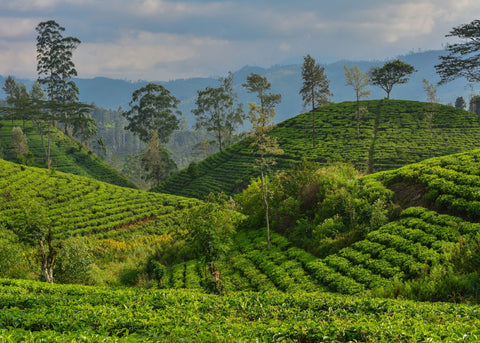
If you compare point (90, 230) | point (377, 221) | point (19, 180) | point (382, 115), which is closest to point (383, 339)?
point (377, 221)

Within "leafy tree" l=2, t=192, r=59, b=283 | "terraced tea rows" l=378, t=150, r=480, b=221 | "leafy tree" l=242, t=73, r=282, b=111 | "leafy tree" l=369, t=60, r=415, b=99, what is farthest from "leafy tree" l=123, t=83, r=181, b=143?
"terraced tea rows" l=378, t=150, r=480, b=221

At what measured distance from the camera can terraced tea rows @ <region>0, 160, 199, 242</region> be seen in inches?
1217

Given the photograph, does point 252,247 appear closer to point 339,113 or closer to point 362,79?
point 362,79

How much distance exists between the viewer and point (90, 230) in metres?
30.3

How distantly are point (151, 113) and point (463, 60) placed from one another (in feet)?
208

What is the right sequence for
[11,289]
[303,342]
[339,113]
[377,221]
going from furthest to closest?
1. [339,113]
2. [377,221]
3. [11,289]
4. [303,342]

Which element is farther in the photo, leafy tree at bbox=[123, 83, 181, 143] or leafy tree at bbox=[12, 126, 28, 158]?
leafy tree at bbox=[123, 83, 181, 143]

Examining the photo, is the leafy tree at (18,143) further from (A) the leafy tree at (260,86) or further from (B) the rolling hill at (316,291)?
(A) the leafy tree at (260,86)

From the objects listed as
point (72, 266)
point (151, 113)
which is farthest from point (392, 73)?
point (72, 266)

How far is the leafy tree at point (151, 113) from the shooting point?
75.9 m

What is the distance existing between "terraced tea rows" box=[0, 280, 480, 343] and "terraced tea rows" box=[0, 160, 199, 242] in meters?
23.0

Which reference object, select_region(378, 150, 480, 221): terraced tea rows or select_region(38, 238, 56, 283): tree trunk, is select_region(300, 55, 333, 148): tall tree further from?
select_region(38, 238, 56, 283): tree trunk

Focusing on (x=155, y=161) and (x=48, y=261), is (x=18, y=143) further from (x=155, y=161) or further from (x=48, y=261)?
(x=48, y=261)

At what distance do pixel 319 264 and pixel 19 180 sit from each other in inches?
1463
